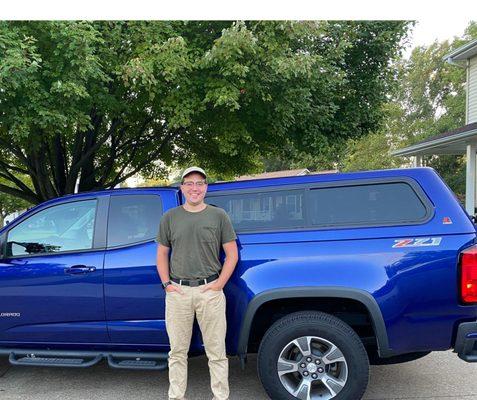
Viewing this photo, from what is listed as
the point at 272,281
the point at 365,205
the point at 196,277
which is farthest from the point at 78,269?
the point at 365,205

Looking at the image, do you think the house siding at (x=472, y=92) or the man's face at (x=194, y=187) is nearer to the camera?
the man's face at (x=194, y=187)

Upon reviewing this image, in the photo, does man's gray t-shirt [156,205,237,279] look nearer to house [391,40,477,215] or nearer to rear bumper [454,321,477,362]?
rear bumper [454,321,477,362]

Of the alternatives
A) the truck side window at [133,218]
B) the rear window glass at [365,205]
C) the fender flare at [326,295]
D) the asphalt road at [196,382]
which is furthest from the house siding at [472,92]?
the truck side window at [133,218]

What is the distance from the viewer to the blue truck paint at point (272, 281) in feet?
10.5

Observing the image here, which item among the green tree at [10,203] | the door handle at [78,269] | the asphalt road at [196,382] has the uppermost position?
the green tree at [10,203]

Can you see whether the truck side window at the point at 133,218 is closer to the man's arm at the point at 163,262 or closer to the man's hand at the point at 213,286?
the man's arm at the point at 163,262

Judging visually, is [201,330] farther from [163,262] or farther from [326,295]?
[326,295]

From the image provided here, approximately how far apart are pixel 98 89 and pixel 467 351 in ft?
21.1

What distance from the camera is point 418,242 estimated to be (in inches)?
127

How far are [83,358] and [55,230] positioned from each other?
114 centimetres

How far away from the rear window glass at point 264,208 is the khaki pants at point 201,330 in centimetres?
65

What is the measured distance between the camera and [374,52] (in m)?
9.90

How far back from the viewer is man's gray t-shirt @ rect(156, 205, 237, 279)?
132 inches

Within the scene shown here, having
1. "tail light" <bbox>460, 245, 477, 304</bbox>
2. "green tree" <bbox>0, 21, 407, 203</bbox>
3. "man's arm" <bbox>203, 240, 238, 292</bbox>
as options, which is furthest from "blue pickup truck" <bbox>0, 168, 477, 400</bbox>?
"green tree" <bbox>0, 21, 407, 203</bbox>
